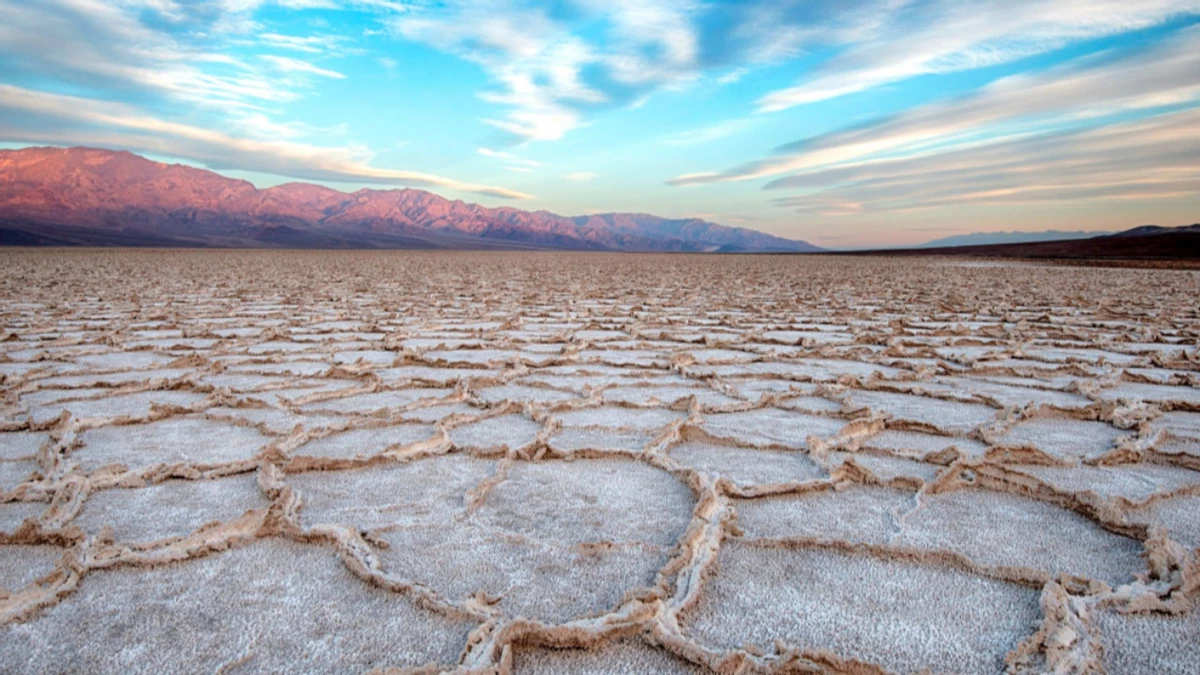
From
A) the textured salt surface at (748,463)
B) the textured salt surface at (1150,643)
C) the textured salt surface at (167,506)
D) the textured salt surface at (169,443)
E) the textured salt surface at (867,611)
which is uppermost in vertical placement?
the textured salt surface at (1150,643)

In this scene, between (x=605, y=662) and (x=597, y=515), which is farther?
(x=597, y=515)

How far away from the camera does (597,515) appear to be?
1.69 m

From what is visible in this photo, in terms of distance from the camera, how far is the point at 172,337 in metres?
4.71

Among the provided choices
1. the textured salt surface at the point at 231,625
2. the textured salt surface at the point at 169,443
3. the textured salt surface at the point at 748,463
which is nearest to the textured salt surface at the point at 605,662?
the textured salt surface at the point at 231,625

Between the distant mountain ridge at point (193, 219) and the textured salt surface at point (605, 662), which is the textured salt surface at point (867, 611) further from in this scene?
the distant mountain ridge at point (193, 219)

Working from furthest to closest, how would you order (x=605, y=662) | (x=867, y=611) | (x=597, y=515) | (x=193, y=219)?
1. (x=193, y=219)
2. (x=597, y=515)
3. (x=867, y=611)
4. (x=605, y=662)

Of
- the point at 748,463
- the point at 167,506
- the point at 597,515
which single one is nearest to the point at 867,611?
the point at 597,515

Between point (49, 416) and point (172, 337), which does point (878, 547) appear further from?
point (172, 337)

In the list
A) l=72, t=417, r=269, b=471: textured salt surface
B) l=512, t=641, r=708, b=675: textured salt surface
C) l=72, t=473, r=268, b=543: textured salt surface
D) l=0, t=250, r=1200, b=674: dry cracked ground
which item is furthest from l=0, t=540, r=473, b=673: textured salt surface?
l=72, t=417, r=269, b=471: textured salt surface

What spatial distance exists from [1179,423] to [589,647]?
2.49 m

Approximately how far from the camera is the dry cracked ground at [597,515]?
1142 millimetres

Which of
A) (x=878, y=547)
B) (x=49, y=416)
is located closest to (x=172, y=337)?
(x=49, y=416)

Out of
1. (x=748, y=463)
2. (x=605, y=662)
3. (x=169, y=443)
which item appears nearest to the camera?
(x=605, y=662)

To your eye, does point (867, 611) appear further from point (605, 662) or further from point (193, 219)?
point (193, 219)
